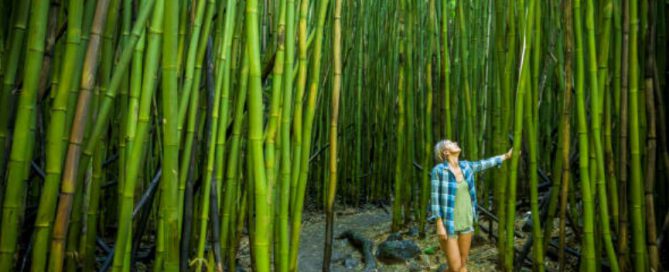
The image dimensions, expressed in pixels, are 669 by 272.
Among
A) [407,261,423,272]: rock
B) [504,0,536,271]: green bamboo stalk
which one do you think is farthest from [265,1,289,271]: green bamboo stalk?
[407,261,423,272]: rock

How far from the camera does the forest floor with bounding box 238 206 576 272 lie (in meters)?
2.28

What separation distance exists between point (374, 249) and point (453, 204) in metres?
0.78

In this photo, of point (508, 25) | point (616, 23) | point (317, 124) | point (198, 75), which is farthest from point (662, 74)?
point (317, 124)

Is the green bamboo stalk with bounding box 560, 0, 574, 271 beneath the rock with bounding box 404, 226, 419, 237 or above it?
above

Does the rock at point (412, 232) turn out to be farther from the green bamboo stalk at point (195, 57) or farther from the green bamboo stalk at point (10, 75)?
the green bamboo stalk at point (10, 75)

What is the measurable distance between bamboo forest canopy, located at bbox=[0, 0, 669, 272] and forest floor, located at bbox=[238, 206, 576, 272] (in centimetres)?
14

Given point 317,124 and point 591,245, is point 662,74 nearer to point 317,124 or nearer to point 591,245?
point 591,245

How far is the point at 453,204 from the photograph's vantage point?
1928 millimetres

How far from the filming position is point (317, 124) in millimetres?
3680

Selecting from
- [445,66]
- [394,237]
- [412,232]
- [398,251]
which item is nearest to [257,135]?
[445,66]

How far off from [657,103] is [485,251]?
3.32 feet

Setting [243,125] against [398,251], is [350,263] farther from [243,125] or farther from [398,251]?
[243,125]

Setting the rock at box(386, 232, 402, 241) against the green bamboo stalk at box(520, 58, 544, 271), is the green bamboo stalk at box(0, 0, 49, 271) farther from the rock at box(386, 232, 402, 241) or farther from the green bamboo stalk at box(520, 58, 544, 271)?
the rock at box(386, 232, 402, 241)

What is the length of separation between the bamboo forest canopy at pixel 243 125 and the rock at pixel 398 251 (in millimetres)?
237
